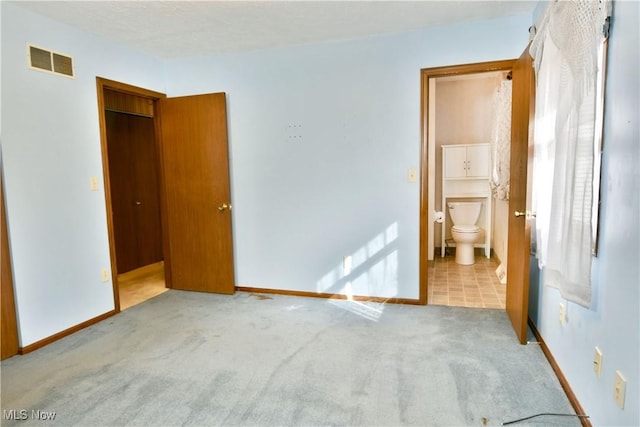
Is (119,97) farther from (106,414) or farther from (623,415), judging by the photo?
(623,415)

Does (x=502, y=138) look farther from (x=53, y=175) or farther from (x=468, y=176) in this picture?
(x=53, y=175)

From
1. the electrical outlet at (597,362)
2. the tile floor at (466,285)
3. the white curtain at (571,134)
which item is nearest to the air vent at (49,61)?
the white curtain at (571,134)

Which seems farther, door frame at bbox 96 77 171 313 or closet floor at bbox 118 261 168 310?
closet floor at bbox 118 261 168 310

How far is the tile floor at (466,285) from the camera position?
3.39 m

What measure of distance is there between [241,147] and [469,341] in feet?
8.54

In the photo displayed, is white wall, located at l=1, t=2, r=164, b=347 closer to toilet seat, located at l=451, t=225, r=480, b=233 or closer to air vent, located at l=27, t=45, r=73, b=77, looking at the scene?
air vent, located at l=27, t=45, r=73, b=77

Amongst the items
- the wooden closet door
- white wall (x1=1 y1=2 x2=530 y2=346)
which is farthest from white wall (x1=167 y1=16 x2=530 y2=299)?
the wooden closet door

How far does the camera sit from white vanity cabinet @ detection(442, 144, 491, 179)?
5013mm

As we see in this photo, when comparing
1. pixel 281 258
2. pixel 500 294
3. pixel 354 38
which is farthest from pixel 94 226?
pixel 500 294

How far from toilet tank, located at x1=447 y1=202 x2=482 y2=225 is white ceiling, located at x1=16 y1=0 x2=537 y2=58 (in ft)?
8.79

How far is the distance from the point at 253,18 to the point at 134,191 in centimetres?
301

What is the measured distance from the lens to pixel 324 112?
3363 millimetres

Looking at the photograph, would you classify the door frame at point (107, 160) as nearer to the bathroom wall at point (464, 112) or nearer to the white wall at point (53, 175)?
the white wall at point (53, 175)

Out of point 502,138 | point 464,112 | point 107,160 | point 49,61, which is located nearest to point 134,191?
point 107,160
